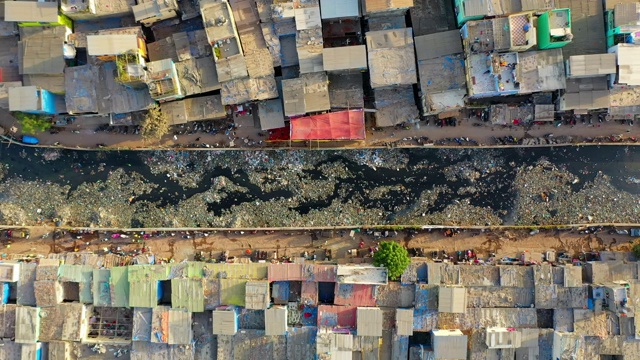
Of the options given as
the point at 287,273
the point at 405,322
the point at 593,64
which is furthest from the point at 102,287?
the point at 593,64

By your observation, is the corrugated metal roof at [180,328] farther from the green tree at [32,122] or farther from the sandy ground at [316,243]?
the green tree at [32,122]

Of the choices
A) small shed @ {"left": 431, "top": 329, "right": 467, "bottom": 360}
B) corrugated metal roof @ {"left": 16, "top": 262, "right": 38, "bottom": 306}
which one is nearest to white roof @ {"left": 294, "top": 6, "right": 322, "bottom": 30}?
small shed @ {"left": 431, "top": 329, "right": 467, "bottom": 360}

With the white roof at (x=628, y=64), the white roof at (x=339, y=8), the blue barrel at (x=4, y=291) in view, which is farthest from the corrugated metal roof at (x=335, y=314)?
the white roof at (x=628, y=64)

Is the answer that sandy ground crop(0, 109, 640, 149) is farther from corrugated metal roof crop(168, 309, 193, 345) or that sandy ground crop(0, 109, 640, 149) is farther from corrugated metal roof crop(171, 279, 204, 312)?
corrugated metal roof crop(168, 309, 193, 345)

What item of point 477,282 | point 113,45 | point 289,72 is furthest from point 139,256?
point 477,282

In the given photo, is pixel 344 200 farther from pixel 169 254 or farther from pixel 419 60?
pixel 169 254
